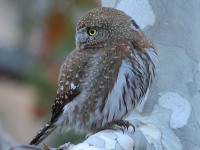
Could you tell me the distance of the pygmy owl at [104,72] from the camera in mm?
3707

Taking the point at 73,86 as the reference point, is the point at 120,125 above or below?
below

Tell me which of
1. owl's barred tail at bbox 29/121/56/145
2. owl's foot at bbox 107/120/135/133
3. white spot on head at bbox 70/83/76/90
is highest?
white spot on head at bbox 70/83/76/90

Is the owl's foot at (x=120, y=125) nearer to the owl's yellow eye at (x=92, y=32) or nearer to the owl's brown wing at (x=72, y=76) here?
the owl's brown wing at (x=72, y=76)

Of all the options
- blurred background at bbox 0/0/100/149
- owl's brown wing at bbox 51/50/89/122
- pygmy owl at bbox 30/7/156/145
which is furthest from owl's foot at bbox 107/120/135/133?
blurred background at bbox 0/0/100/149

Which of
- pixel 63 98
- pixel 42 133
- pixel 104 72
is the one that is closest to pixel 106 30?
pixel 104 72

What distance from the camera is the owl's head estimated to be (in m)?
3.85

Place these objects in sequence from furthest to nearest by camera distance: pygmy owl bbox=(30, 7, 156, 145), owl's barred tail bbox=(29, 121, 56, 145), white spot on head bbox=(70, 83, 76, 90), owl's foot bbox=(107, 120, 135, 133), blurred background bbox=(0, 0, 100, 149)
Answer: blurred background bbox=(0, 0, 100, 149) → owl's barred tail bbox=(29, 121, 56, 145) → white spot on head bbox=(70, 83, 76, 90) → pygmy owl bbox=(30, 7, 156, 145) → owl's foot bbox=(107, 120, 135, 133)

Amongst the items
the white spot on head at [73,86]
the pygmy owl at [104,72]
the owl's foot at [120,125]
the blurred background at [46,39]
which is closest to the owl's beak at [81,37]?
the pygmy owl at [104,72]

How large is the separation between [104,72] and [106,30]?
0.27 meters

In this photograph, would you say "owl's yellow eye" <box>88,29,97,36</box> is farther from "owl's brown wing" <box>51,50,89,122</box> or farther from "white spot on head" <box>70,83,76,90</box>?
"white spot on head" <box>70,83,76,90</box>

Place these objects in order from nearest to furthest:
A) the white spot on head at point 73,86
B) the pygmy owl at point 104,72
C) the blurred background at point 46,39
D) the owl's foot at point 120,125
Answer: the owl's foot at point 120,125 → the pygmy owl at point 104,72 → the white spot on head at point 73,86 → the blurred background at point 46,39

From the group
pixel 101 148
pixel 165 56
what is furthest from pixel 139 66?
pixel 101 148

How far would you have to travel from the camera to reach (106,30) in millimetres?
3869

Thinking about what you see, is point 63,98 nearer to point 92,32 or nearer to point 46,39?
point 92,32
